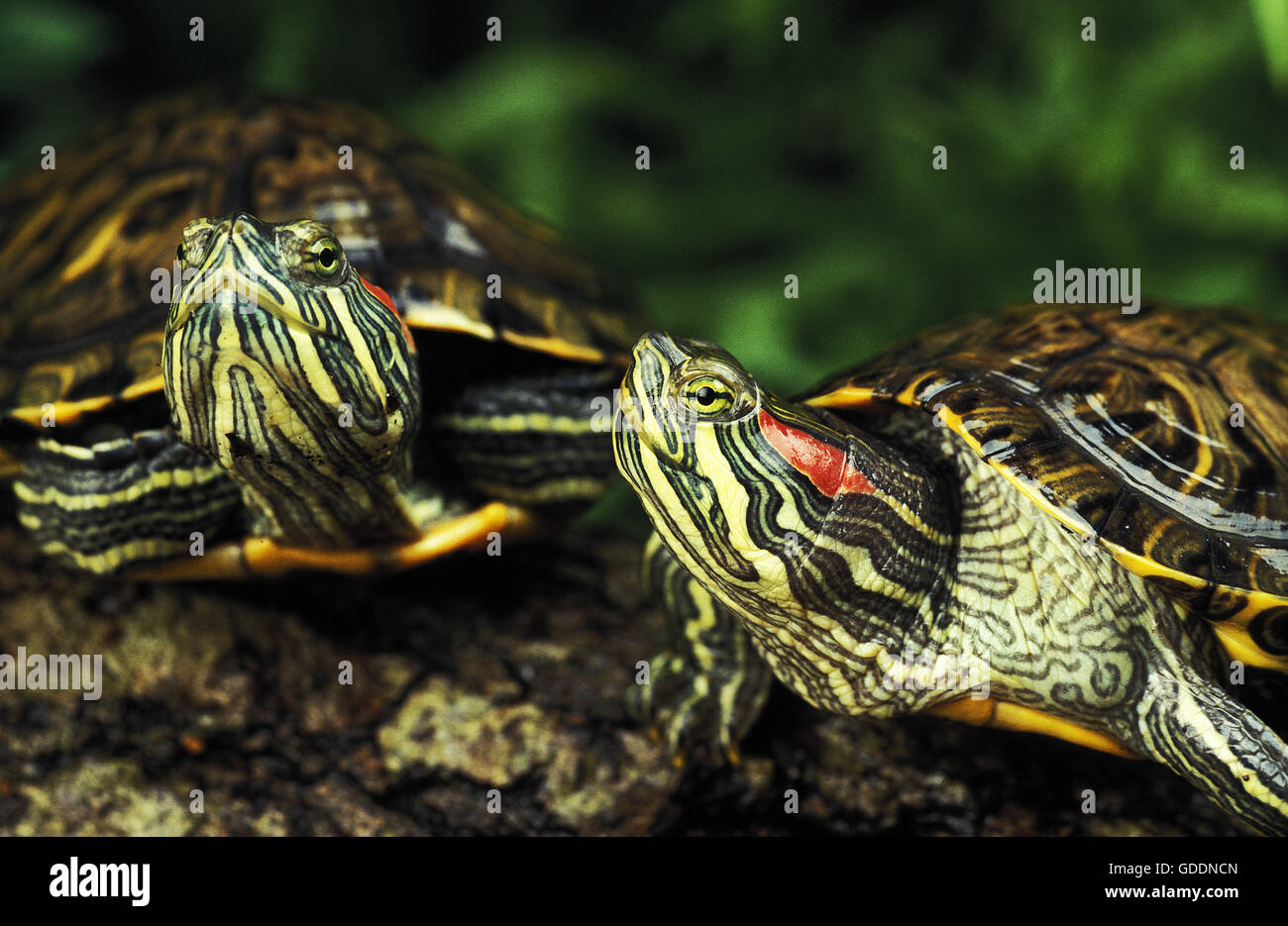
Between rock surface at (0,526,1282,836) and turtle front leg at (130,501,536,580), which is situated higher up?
turtle front leg at (130,501,536,580)

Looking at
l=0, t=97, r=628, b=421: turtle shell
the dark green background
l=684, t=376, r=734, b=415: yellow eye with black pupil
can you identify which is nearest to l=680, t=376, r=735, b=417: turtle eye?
l=684, t=376, r=734, b=415: yellow eye with black pupil

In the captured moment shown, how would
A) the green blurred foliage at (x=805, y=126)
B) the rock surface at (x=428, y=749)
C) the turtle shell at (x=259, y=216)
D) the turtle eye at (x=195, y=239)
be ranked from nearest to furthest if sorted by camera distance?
the turtle eye at (x=195, y=239) < the rock surface at (x=428, y=749) < the turtle shell at (x=259, y=216) < the green blurred foliage at (x=805, y=126)

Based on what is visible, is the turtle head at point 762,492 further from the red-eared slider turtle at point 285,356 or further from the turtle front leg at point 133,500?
the turtle front leg at point 133,500

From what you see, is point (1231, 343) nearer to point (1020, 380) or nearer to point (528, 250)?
point (1020, 380)

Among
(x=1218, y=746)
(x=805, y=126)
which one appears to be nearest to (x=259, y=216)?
(x=1218, y=746)

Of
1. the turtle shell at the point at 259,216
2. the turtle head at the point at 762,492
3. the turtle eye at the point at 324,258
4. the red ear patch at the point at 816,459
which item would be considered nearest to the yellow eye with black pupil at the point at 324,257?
the turtle eye at the point at 324,258

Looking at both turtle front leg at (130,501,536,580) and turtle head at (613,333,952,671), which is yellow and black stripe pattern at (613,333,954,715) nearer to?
turtle head at (613,333,952,671)

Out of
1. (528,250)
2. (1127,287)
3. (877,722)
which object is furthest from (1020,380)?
(1127,287)
